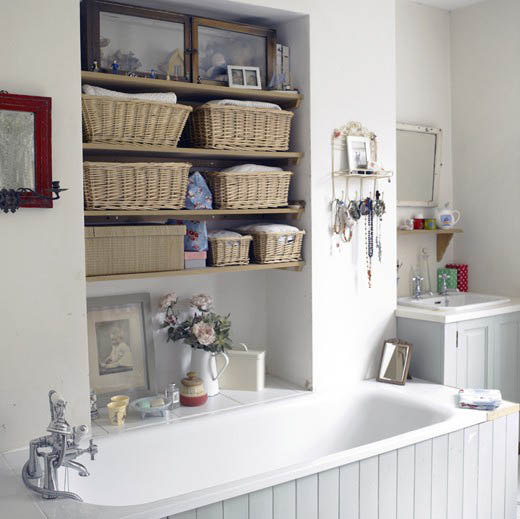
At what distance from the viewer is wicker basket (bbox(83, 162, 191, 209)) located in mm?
2486

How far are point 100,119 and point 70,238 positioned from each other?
481 mm

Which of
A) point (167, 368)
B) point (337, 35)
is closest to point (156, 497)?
point (167, 368)

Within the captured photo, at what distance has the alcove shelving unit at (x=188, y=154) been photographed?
2.56 meters

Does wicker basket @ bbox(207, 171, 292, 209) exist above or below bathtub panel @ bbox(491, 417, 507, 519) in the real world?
above

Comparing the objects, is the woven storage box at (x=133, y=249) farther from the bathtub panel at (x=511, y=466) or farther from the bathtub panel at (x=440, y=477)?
the bathtub panel at (x=511, y=466)

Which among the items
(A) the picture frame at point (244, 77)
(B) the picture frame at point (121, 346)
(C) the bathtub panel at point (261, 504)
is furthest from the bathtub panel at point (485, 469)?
(A) the picture frame at point (244, 77)

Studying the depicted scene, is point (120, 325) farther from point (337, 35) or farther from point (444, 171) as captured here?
point (444, 171)

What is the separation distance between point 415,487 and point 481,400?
54 centimetres

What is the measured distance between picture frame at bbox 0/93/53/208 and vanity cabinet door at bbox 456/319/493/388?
6.56 ft

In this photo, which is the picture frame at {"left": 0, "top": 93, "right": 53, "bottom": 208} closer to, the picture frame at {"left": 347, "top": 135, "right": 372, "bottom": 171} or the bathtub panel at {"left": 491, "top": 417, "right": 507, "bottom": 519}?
the picture frame at {"left": 347, "top": 135, "right": 372, "bottom": 171}

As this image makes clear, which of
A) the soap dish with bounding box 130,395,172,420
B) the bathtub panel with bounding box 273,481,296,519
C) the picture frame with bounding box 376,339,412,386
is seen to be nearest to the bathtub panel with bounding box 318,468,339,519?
the bathtub panel with bounding box 273,481,296,519

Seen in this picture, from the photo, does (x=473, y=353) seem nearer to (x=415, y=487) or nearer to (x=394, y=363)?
(x=394, y=363)

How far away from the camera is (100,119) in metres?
2.48

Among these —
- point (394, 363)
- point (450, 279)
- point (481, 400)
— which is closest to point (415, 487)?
point (481, 400)
